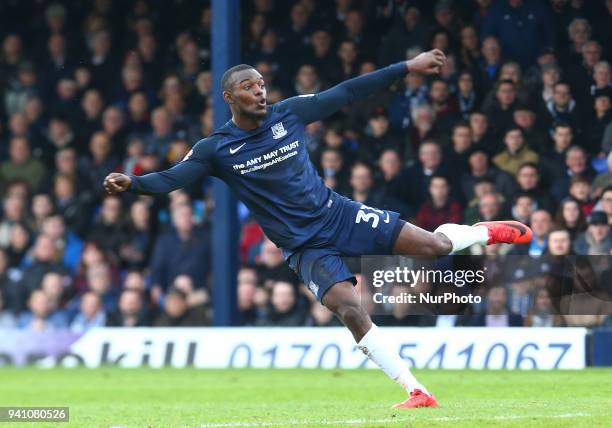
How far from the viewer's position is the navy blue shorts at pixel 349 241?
27.2 ft

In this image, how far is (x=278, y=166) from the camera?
27.3 feet

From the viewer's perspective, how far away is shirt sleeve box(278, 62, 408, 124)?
26.9 feet

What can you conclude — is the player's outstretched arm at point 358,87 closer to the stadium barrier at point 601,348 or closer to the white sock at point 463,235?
the white sock at point 463,235

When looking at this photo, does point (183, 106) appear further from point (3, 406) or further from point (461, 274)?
point (3, 406)

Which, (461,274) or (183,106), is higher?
(183,106)

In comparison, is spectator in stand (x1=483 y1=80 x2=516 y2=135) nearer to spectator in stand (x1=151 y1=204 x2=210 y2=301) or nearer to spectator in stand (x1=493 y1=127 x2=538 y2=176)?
spectator in stand (x1=493 y1=127 x2=538 y2=176)

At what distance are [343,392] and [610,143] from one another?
3.67m

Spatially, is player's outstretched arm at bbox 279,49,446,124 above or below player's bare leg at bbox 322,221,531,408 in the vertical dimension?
above

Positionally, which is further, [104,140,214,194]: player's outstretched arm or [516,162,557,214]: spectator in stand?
[516,162,557,214]: spectator in stand

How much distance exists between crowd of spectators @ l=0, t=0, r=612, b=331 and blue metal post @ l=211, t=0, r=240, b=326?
45 cm

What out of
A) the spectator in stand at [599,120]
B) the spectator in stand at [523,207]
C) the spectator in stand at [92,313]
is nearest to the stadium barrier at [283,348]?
the spectator in stand at [92,313]

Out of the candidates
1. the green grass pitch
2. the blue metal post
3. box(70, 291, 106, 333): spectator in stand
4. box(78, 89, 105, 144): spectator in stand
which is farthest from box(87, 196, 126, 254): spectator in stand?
the blue metal post

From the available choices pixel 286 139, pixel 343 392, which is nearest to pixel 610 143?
pixel 343 392

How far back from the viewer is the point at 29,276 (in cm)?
1568
